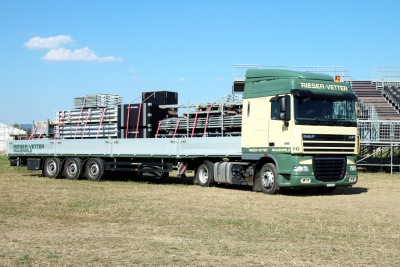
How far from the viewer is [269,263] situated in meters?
8.16

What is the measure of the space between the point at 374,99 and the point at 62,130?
2133cm

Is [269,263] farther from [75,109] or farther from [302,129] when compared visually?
[75,109]

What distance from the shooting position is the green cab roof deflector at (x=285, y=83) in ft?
57.5

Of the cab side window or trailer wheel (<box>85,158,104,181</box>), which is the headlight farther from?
trailer wheel (<box>85,158,104,181</box>)

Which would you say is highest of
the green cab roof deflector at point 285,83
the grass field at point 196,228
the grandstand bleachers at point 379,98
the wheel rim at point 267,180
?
the grandstand bleachers at point 379,98

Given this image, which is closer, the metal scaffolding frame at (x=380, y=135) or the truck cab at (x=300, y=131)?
the truck cab at (x=300, y=131)

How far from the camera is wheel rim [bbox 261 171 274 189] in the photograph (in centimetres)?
1819

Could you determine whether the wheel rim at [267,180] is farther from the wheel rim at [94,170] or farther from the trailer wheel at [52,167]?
the trailer wheel at [52,167]

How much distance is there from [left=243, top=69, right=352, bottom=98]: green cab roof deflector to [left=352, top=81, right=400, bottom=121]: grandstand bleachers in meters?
17.4

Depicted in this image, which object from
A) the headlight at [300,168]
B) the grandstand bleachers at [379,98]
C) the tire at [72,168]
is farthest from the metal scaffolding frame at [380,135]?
the tire at [72,168]

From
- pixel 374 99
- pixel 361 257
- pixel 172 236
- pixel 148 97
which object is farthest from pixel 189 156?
pixel 374 99

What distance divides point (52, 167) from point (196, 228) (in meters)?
16.0

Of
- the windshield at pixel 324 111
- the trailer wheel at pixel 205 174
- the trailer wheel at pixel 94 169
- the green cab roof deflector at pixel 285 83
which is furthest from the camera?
the trailer wheel at pixel 94 169

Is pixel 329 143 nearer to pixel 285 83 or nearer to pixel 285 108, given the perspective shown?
pixel 285 108
